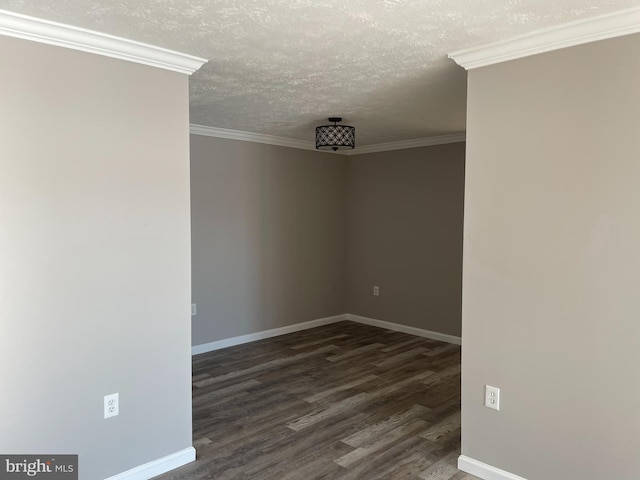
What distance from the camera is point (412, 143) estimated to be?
529 cm

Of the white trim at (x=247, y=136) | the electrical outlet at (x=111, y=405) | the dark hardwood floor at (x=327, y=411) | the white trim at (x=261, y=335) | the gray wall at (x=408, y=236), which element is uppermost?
the white trim at (x=247, y=136)

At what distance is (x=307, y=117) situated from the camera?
400cm

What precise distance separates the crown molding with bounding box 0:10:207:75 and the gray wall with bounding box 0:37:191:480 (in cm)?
4

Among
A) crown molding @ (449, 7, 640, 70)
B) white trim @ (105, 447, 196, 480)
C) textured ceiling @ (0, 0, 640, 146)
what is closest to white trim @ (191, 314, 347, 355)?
white trim @ (105, 447, 196, 480)

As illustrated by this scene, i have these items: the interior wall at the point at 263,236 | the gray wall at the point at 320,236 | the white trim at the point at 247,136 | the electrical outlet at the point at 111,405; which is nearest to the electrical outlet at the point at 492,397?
the electrical outlet at the point at 111,405

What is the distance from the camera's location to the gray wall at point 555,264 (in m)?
2.04

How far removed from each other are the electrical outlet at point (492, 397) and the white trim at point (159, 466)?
65.2 inches

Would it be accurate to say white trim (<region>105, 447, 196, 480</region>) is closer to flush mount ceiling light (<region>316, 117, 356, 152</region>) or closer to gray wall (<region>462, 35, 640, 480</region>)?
gray wall (<region>462, 35, 640, 480</region>)

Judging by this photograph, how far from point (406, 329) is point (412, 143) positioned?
2146mm

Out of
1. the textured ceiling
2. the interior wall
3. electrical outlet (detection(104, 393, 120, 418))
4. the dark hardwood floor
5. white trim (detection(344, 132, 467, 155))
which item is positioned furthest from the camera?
white trim (detection(344, 132, 467, 155))

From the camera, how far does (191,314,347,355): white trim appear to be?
4.74 m

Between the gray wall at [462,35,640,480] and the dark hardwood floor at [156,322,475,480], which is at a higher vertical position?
the gray wall at [462,35,640,480]

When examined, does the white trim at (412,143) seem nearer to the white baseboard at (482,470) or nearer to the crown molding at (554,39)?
the crown molding at (554,39)

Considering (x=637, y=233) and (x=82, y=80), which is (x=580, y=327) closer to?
(x=637, y=233)
